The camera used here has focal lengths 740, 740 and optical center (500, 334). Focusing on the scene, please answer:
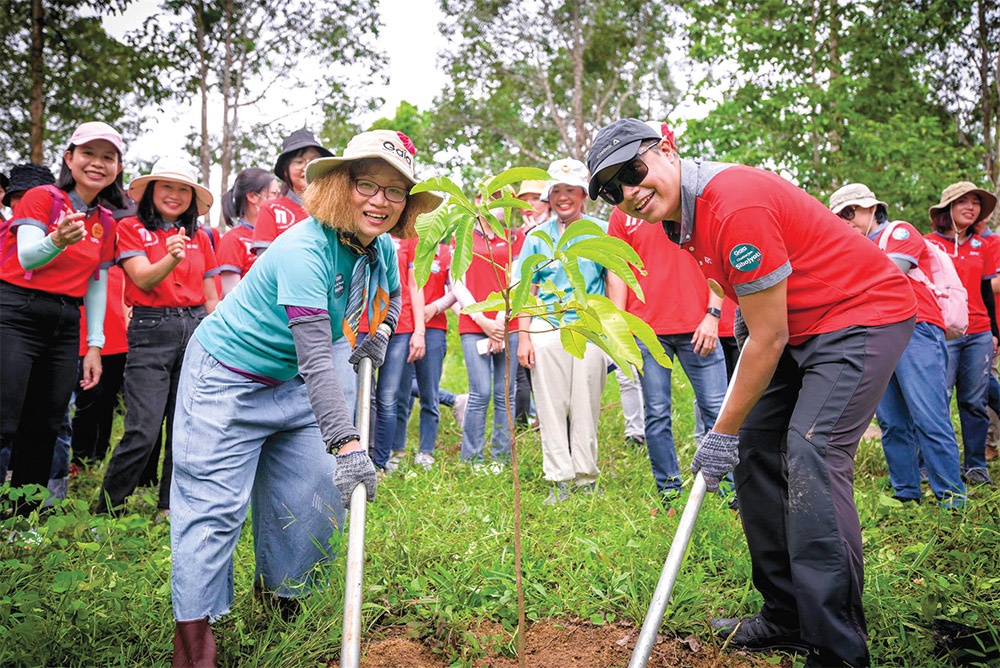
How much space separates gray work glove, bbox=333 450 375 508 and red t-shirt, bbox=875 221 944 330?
355 centimetres

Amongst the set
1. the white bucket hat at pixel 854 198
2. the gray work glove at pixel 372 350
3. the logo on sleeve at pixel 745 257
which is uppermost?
the white bucket hat at pixel 854 198

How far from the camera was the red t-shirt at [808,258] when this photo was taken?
2.28 m

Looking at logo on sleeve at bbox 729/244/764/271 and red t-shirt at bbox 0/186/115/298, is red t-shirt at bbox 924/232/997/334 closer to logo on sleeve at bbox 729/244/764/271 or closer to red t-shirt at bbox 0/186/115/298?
logo on sleeve at bbox 729/244/764/271

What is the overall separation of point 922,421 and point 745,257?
111 inches

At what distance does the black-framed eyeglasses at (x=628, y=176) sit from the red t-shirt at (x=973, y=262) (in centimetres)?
378

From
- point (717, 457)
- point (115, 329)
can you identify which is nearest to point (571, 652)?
point (717, 457)

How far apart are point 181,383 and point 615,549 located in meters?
1.96

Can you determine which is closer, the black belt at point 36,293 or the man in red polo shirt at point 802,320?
the man in red polo shirt at point 802,320

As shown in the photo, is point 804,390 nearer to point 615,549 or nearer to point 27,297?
point 615,549

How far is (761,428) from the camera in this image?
265 cm

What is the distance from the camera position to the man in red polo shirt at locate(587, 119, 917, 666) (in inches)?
88.0

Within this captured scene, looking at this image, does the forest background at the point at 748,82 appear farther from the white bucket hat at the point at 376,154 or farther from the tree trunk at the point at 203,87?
the white bucket hat at the point at 376,154

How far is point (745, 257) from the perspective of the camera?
2.20 metres

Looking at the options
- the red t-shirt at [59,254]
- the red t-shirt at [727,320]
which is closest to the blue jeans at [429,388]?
the red t-shirt at [727,320]
